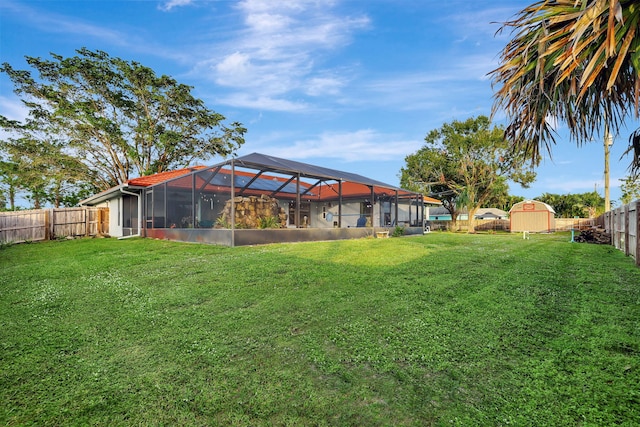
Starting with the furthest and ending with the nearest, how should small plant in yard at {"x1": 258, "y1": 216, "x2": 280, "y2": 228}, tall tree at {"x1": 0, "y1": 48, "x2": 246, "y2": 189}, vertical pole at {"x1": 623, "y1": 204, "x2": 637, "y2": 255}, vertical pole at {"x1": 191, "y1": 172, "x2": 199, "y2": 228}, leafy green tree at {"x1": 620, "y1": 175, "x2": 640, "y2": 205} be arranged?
leafy green tree at {"x1": 620, "y1": 175, "x2": 640, "y2": 205}, tall tree at {"x1": 0, "y1": 48, "x2": 246, "y2": 189}, vertical pole at {"x1": 191, "y1": 172, "x2": 199, "y2": 228}, small plant in yard at {"x1": 258, "y1": 216, "x2": 280, "y2": 228}, vertical pole at {"x1": 623, "y1": 204, "x2": 637, "y2": 255}

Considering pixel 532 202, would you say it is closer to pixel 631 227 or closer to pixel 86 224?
pixel 631 227

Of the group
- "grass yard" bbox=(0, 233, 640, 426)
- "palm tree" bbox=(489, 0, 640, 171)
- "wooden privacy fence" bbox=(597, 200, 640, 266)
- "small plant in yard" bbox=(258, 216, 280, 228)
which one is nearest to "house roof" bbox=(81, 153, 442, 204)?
"small plant in yard" bbox=(258, 216, 280, 228)

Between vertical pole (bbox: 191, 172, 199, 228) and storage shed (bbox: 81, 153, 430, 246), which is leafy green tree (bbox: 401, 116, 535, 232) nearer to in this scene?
storage shed (bbox: 81, 153, 430, 246)

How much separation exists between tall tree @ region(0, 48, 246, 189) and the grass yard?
19.1 metres

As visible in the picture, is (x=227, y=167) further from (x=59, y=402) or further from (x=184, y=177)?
(x=59, y=402)

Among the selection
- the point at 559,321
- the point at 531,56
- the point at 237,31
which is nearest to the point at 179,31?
the point at 237,31

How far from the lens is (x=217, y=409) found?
2.04 metres

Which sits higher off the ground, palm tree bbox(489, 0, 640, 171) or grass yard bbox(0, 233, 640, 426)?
palm tree bbox(489, 0, 640, 171)

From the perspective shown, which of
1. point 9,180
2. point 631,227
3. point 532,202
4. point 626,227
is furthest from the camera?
point 532,202

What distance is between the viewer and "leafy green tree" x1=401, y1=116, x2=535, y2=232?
26.7 meters

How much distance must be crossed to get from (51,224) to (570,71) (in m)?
19.3

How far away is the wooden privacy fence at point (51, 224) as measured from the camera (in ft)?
45.5

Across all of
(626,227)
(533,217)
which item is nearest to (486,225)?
(533,217)

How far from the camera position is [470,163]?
1084 inches
